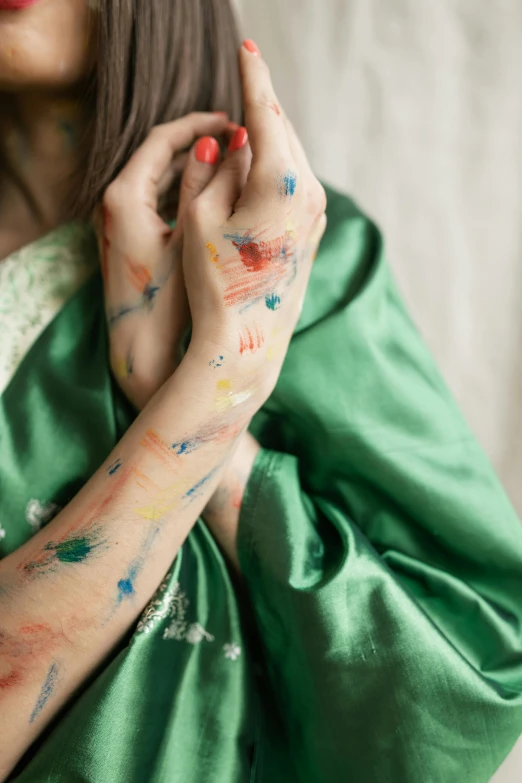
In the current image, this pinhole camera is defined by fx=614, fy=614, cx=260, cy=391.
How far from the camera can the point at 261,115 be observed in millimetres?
605

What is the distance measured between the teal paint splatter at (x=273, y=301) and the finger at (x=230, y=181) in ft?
0.29

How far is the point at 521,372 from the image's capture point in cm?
93

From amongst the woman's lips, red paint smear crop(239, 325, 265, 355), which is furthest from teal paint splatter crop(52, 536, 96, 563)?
the woman's lips

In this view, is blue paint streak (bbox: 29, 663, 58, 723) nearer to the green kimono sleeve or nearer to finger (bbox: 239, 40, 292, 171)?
the green kimono sleeve

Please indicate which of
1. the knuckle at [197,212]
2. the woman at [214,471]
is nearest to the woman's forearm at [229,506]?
the woman at [214,471]

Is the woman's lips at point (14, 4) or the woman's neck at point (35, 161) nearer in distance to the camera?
the woman's lips at point (14, 4)

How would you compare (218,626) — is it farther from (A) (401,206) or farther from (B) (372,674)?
(A) (401,206)

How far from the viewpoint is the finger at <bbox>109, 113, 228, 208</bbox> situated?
0.65 meters

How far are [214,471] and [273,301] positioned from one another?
0.54 feet

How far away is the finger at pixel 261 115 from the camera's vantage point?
1.92 ft

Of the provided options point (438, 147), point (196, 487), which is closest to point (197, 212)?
point (196, 487)

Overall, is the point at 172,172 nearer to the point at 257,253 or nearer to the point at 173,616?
the point at 257,253

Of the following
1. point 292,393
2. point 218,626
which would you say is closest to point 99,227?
point 292,393

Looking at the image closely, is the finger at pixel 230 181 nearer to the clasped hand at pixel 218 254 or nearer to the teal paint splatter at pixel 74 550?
the clasped hand at pixel 218 254
